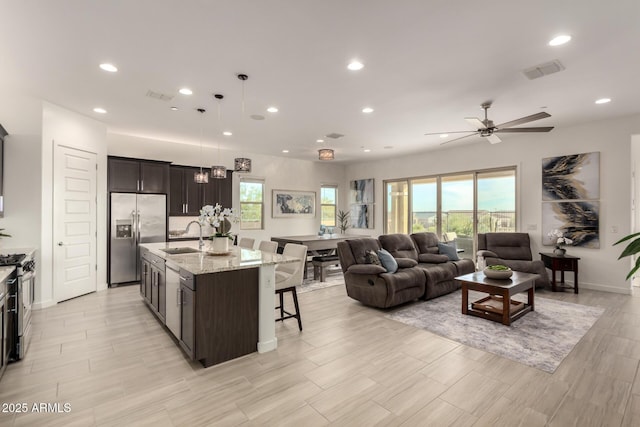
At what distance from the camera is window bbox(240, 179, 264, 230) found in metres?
8.15

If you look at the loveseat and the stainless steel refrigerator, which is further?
the stainless steel refrigerator

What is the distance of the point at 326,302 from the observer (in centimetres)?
488

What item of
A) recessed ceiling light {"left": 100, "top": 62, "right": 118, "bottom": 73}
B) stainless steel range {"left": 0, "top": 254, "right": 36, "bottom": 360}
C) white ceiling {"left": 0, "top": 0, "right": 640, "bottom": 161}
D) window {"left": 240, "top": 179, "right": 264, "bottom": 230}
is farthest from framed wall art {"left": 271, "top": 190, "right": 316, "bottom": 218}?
stainless steel range {"left": 0, "top": 254, "right": 36, "bottom": 360}

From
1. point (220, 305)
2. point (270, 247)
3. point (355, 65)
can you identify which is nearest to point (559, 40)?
point (355, 65)

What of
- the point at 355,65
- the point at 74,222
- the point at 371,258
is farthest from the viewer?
the point at 74,222

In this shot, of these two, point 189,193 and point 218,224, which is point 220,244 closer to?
point 218,224

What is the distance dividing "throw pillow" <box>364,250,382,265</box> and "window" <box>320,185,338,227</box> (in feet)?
16.4

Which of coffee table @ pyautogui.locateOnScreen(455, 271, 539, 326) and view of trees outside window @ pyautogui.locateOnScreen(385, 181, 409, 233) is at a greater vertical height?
view of trees outside window @ pyautogui.locateOnScreen(385, 181, 409, 233)

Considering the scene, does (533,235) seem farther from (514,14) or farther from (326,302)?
(514,14)

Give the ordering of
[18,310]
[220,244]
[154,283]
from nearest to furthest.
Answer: [18,310], [220,244], [154,283]

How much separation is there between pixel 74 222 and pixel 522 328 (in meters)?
6.63

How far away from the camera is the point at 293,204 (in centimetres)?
907

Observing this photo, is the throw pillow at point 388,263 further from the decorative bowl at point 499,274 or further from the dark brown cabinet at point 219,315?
the dark brown cabinet at point 219,315

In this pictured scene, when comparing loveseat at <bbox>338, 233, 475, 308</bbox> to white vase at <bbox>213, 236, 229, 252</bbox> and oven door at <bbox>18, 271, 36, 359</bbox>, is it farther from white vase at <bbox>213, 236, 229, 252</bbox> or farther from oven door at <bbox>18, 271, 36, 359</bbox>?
oven door at <bbox>18, 271, 36, 359</bbox>
